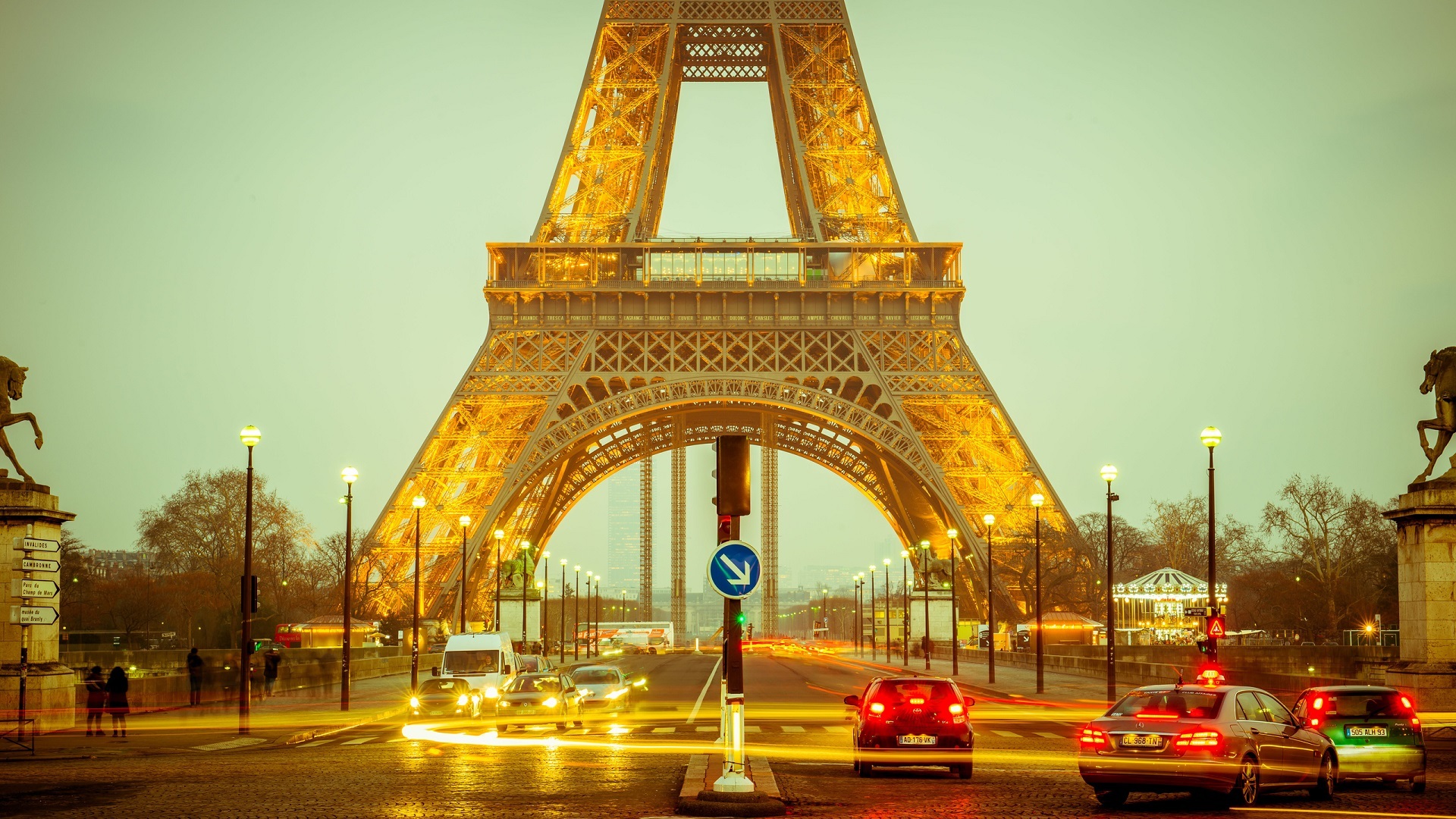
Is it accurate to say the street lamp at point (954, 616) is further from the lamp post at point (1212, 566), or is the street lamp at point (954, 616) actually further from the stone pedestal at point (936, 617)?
the lamp post at point (1212, 566)

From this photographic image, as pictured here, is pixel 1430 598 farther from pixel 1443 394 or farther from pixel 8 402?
pixel 8 402

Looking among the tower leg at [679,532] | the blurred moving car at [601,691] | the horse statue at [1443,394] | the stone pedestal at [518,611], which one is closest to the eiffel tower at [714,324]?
the stone pedestal at [518,611]

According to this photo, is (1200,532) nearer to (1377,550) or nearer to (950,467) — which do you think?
(1377,550)

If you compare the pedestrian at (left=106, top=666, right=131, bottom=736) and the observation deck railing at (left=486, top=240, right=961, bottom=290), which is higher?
the observation deck railing at (left=486, top=240, right=961, bottom=290)

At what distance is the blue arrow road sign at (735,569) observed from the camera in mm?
15727

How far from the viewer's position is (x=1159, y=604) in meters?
88.1

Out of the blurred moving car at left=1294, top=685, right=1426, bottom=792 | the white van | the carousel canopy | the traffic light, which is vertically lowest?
the carousel canopy

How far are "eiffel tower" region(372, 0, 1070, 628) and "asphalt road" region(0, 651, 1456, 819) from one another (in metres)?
34.5

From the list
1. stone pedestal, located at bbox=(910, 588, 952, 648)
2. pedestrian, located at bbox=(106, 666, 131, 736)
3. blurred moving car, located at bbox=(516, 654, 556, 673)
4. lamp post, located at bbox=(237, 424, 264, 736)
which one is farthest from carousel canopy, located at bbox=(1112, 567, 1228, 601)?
pedestrian, located at bbox=(106, 666, 131, 736)

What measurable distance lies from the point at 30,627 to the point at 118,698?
8.74 ft

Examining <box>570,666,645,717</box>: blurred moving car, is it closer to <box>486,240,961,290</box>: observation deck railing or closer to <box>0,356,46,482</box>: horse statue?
<box>0,356,46,482</box>: horse statue

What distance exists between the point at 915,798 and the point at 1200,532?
13657cm

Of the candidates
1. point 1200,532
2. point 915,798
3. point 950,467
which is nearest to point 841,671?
point 950,467

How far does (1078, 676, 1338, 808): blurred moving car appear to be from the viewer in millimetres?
16391
